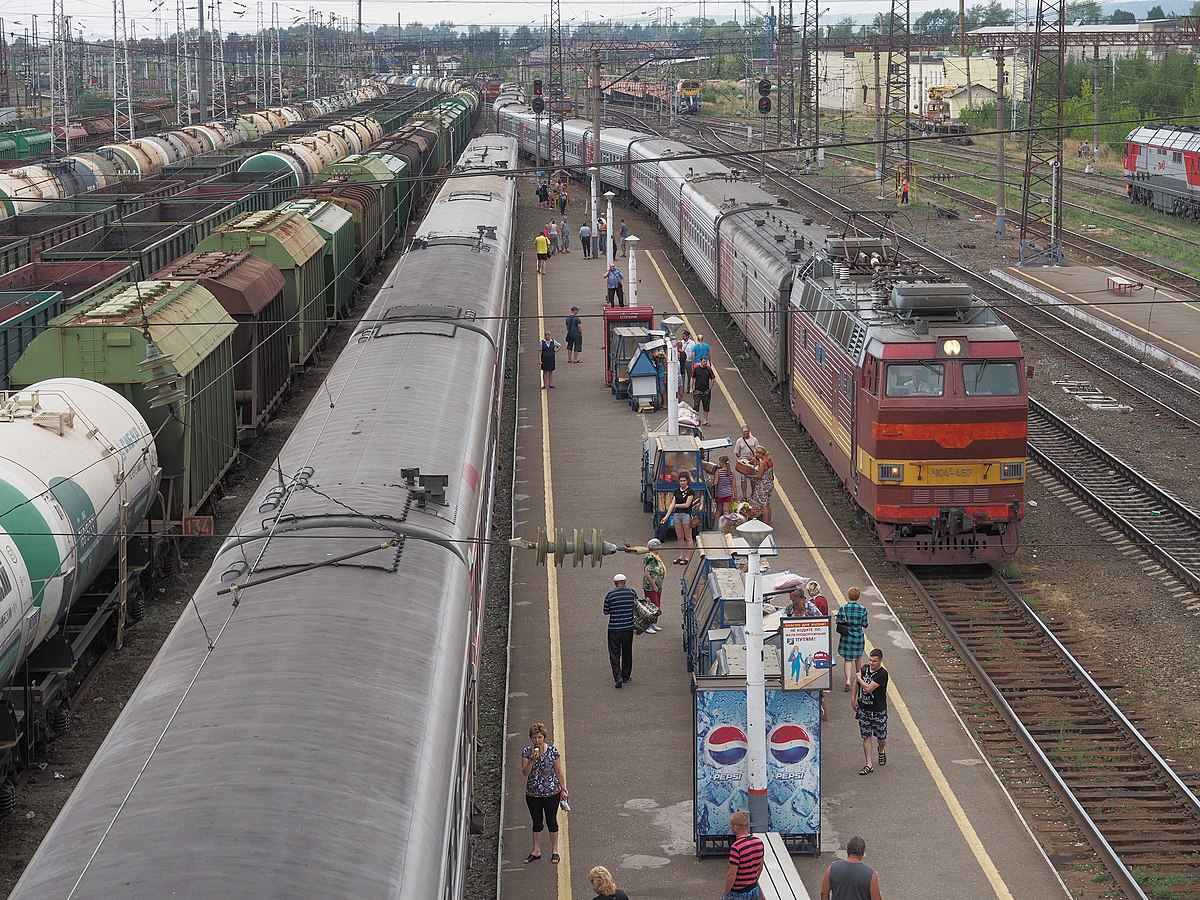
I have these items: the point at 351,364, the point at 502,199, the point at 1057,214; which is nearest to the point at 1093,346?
the point at 1057,214

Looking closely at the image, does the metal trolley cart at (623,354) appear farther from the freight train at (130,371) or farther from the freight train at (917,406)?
the freight train at (130,371)

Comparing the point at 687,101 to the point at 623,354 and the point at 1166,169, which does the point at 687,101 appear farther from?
the point at 623,354

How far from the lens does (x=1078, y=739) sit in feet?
48.9

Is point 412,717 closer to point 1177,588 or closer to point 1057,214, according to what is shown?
point 1177,588

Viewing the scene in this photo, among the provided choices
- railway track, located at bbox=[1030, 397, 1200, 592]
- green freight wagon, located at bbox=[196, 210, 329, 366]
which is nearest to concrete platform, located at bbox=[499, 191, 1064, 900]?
railway track, located at bbox=[1030, 397, 1200, 592]

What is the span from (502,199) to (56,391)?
23942 mm

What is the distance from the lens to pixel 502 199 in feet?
128

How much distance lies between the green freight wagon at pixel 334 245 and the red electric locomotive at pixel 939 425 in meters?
16.6

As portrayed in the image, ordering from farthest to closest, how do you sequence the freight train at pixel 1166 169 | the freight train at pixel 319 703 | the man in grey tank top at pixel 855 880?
the freight train at pixel 1166 169, the man in grey tank top at pixel 855 880, the freight train at pixel 319 703


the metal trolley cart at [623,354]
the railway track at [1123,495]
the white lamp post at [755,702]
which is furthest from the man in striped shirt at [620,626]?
the metal trolley cart at [623,354]

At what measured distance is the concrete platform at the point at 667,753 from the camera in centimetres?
1241

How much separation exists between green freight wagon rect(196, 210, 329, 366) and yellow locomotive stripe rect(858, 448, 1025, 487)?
485 inches

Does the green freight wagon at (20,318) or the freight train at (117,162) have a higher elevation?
the freight train at (117,162)

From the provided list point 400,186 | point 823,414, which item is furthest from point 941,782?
point 400,186
